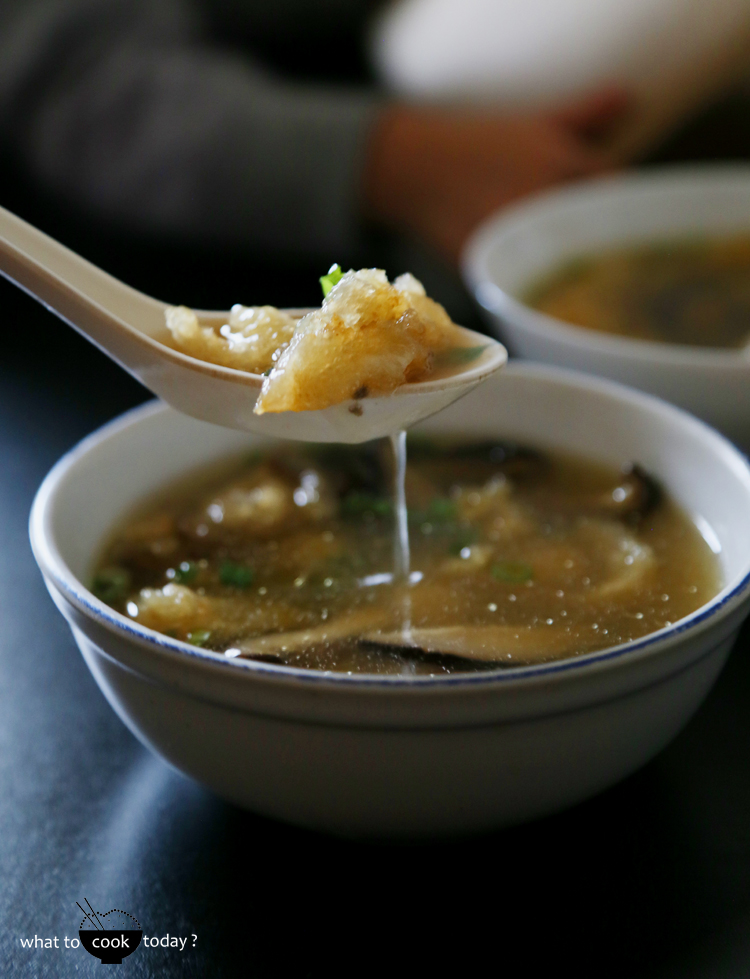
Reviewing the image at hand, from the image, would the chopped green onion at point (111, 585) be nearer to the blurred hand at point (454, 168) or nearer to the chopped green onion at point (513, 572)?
the chopped green onion at point (513, 572)

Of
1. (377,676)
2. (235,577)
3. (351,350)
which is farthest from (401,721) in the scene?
(235,577)

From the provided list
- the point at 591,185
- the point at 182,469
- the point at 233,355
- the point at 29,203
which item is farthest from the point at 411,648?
the point at 29,203

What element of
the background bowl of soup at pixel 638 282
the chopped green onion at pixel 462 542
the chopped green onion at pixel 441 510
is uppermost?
the background bowl of soup at pixel 638 282

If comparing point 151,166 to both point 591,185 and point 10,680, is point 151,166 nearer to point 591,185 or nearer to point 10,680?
point 591,185

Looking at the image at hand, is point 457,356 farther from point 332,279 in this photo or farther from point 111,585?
point 111,585

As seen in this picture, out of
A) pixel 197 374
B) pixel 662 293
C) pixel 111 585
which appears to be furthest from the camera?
pixel 662 293

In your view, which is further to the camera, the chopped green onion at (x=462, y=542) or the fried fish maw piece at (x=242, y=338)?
the chopped green onion at (x=462, y=542)

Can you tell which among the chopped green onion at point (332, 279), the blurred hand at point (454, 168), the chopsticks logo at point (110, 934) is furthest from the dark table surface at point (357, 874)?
the blurred hand at point (454, 168)
